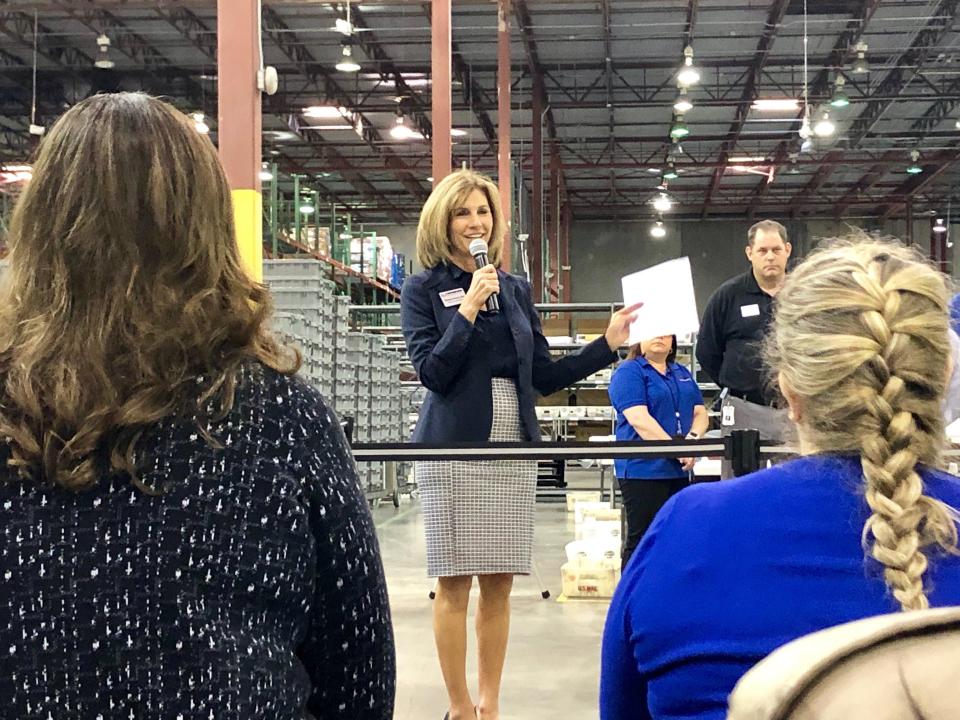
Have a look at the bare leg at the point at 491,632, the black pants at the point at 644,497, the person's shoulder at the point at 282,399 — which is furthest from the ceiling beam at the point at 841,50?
the person's shoulder at the point at 282,399

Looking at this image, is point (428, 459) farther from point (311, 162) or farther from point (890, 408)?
point (311, 162)

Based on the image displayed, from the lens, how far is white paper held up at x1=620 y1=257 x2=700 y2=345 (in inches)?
109

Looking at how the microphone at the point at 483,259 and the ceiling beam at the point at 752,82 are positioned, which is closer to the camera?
the microphone at the point at 483,259

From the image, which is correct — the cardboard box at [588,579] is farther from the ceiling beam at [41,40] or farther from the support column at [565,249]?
the support column at [565,249]

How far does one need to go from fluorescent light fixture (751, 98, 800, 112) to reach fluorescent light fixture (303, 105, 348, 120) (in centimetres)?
681

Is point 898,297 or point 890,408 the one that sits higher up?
point 898,297

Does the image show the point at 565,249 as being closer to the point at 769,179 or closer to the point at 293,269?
the point at 769,179

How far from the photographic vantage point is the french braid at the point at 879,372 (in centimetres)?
97

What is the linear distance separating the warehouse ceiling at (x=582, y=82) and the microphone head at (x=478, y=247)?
1032 centimetres

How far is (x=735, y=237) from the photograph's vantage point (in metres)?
24.3

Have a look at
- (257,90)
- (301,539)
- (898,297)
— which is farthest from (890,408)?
(257,90)

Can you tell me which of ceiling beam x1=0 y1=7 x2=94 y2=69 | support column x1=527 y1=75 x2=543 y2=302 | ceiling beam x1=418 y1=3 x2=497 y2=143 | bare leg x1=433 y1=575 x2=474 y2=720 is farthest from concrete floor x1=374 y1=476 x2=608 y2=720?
ceiling beam x1=0 y1=7 x2=94 y2=69

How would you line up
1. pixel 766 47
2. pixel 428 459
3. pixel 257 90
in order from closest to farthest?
pixel 428 459
pixel 257 90
pixel 766 47

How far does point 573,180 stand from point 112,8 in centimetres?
1146
